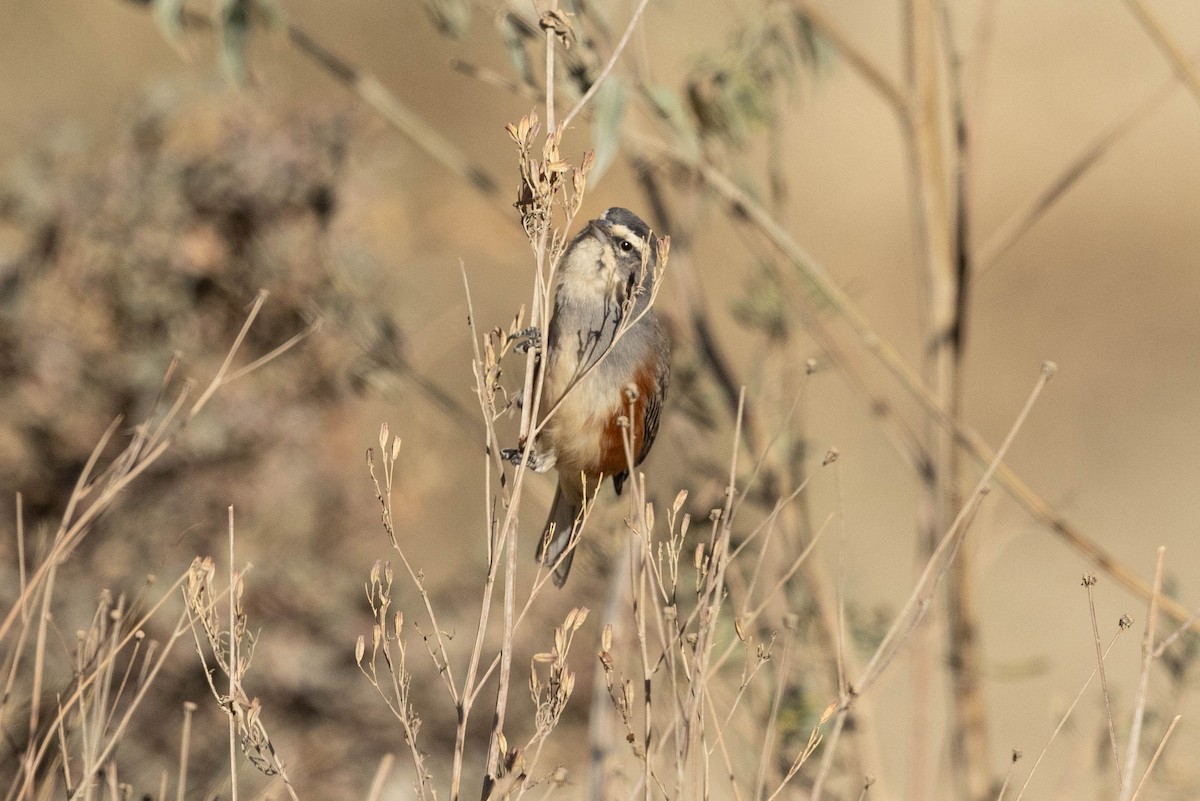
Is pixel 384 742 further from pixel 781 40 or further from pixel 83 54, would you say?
pixel 83 54

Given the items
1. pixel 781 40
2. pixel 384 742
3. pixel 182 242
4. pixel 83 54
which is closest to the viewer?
pixel 781 40

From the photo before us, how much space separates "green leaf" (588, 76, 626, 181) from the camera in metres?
3.41

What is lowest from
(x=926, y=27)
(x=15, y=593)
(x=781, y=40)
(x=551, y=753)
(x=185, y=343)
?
(x=15, y=593)

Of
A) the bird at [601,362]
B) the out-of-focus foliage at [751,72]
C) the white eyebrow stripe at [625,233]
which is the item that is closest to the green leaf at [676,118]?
the bird at [601,362]

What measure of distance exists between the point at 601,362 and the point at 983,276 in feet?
26.6

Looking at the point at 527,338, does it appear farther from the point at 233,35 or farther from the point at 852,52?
the point at 852,52

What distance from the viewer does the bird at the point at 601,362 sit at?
11.1 ft

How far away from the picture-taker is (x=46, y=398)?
5.50 metres

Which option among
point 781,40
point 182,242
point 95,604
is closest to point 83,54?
point 182,242

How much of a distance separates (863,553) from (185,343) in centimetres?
580

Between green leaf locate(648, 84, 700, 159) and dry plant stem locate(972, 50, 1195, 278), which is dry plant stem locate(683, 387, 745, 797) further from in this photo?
dry plant stem locate(972, 50, 1195, 278)

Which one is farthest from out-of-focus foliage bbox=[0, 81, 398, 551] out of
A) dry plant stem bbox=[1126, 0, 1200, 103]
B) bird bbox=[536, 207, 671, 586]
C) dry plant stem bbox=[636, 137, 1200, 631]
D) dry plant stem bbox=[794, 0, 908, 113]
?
dry plant stem bbox=[1126, 0, 1200, 103]

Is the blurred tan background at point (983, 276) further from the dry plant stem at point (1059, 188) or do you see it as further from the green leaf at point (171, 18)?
the green leaf at point (171, 18)

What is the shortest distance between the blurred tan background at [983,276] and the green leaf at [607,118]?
9.94 feet
